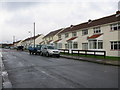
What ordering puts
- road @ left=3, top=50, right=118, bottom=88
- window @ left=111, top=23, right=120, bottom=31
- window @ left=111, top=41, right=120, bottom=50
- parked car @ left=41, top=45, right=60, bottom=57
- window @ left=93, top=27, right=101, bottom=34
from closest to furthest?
road @ left=3, top=50, right=118, bottom=88
window @ left=111, top=41, right=120, bottom=50
window @ left=111, top=23, right=120, bottom=31
parked car @ left=41, top=45, right=60, bottom=57
window @ left=93, top=27, right=101, bottom=34

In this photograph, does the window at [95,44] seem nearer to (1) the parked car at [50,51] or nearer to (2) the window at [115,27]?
(2) the window at [115,27]

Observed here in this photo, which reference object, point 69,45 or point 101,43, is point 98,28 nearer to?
point 101,43

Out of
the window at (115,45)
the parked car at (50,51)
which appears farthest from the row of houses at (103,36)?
the parked car at (50,51)

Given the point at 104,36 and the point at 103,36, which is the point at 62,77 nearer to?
the point at 104,36

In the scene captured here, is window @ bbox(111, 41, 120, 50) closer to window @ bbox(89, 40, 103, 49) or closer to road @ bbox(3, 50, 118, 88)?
window @ bbox(89, 40, 103, 49)

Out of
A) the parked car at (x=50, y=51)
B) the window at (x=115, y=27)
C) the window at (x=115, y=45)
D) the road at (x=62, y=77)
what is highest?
the window at (x=115, y=27)

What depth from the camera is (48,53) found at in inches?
951

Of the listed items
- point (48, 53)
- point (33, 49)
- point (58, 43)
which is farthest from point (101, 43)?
point (58, 43)

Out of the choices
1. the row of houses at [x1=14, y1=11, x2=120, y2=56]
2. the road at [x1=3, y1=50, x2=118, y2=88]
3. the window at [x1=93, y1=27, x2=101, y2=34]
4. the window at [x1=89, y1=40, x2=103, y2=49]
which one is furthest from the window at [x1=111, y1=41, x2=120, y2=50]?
the road at [x1=3, y1=50, x2=118, y2=88]

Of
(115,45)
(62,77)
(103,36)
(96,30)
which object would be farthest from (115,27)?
(62,77)

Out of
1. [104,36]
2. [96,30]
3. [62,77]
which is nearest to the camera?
[62,77]

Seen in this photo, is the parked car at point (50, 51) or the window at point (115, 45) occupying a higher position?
the window at point (115, 45)

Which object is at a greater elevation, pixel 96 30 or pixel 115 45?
pixel 96 30

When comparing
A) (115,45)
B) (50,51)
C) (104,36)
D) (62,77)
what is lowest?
(62,77)
